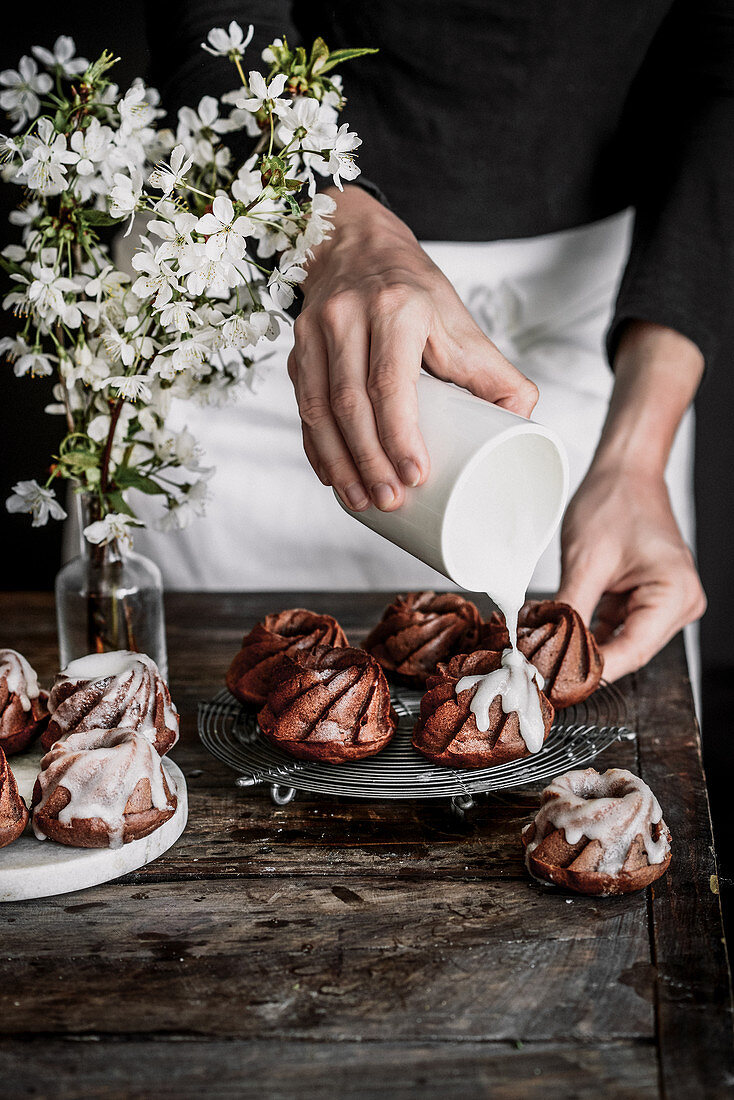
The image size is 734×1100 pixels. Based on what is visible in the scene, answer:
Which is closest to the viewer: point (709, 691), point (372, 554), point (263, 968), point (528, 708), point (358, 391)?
point (263, 968)

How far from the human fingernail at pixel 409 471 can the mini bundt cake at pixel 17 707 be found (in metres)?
0.48

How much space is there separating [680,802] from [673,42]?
1515mm

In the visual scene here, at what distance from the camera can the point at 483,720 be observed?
1.10 metres

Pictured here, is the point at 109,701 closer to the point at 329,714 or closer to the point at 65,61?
the point at 329,714

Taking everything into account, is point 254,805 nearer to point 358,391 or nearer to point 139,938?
point 139,938

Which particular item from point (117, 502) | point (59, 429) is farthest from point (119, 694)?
point (59, 429)

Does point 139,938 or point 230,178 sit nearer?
point 139,938

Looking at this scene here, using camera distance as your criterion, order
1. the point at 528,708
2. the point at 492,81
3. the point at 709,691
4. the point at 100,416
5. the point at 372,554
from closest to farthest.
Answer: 1. the point at 528,708
2. the point at 100,416
3. the point at 492,81
4. the point at 372,554
5. the point at 709,691

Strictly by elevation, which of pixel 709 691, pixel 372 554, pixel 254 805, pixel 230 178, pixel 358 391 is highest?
pixel 230 178

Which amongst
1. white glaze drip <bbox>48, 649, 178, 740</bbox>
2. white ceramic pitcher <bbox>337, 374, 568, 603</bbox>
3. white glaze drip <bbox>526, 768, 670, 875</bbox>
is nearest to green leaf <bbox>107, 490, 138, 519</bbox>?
white glaze drip <bbox>48, 649, 178, 740</bbox>

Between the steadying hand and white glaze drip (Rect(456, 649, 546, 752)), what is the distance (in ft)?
1.04

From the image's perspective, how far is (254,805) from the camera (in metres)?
1.12

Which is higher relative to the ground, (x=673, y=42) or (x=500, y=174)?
(x=673, y=42)

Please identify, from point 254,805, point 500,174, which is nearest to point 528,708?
point 254,805
